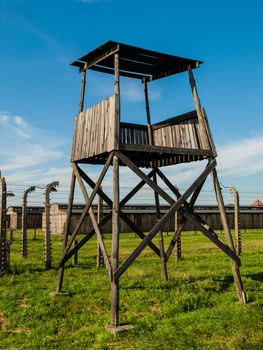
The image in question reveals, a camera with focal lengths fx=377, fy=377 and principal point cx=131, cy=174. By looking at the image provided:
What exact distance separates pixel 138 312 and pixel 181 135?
544 centimetres

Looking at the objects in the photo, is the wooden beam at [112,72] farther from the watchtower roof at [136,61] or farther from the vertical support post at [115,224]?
the vertical support post at [115,224]

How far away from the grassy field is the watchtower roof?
699 centimetres

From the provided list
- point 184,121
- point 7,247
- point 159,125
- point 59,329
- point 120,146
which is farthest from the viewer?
point 7,247

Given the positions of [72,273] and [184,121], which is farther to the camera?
[72,273]

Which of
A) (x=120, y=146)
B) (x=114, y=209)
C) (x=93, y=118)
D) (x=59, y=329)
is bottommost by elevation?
(x=59, y=329)

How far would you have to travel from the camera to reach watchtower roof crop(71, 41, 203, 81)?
35.6 ft

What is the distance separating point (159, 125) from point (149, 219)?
41.0 meters

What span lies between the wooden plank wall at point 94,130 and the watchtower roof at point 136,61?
4.93ft

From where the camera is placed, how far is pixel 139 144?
11.0m

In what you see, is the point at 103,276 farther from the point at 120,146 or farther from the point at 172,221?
the point at 172,221

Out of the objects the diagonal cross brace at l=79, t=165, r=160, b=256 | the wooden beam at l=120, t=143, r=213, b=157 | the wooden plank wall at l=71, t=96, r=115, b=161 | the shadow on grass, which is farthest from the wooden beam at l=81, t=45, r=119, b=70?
the shadow on grass

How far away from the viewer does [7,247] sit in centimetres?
1561

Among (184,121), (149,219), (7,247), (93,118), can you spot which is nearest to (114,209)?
(93,118)

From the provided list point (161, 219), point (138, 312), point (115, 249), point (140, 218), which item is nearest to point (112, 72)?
point (161, 219)
